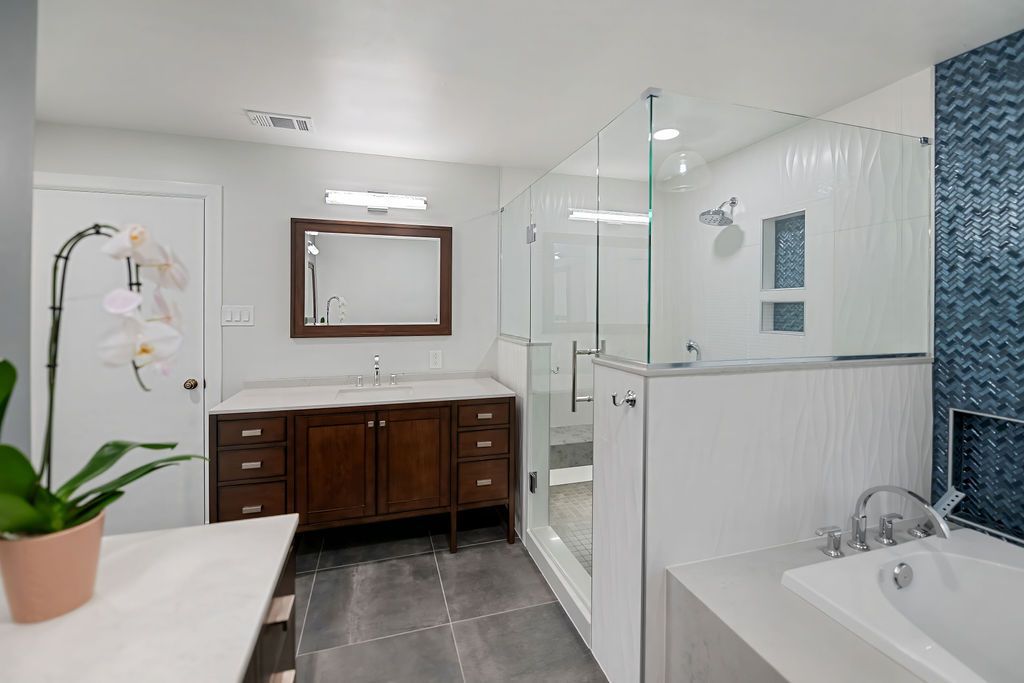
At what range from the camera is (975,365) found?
1.81 meters

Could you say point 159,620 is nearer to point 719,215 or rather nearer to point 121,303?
point 121,303

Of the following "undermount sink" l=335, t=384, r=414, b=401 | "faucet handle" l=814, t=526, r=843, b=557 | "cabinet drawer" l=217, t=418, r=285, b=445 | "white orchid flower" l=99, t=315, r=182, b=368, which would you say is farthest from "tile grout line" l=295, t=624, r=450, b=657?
"white orchid flower" l=99, t=315, r=182, b=368

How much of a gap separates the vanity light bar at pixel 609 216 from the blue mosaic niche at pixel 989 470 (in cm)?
156

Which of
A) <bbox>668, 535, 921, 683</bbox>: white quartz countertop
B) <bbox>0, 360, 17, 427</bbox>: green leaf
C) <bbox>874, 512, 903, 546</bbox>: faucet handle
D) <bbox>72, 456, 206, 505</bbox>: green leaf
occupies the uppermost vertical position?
<bbox>0, 360, 17, 427</bbox>: green leaf

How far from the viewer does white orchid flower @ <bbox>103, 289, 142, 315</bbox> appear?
696 millimetres

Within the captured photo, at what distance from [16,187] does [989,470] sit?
318cm

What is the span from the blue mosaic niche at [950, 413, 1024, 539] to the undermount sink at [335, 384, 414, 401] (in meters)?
2.55

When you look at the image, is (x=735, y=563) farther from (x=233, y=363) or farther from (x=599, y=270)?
(x=233, y=363)

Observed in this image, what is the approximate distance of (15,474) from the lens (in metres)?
0.74

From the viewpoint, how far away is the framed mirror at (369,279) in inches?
115

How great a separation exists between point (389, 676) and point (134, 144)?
3.05 meters

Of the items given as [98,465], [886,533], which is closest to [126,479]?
[98,465]

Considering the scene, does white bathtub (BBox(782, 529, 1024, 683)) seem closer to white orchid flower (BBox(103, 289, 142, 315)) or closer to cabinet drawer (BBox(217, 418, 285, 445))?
white orchid flower (BBox(103, 289, 142, 315))

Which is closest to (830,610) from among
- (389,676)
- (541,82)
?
(389,676)
